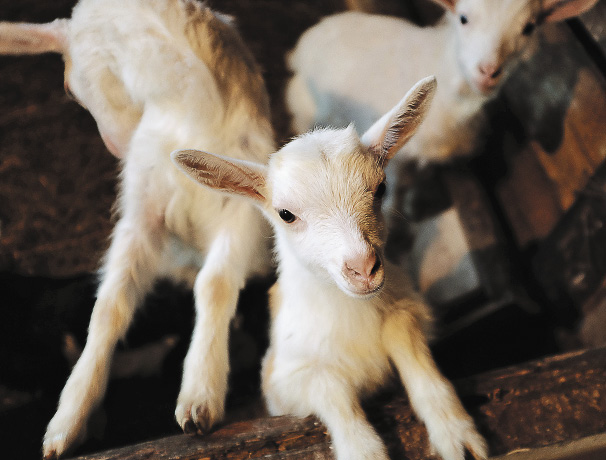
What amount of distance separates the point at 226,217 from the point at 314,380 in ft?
2.74

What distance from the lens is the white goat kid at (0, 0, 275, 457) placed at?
5.87 ft

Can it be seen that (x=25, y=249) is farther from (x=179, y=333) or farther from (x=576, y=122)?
(x=576, y=122)

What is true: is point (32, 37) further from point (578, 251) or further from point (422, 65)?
point (578, 251)

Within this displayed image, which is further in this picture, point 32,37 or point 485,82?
point 32,37

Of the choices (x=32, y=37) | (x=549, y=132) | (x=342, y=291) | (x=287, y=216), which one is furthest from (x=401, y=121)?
(x=32, y=37)

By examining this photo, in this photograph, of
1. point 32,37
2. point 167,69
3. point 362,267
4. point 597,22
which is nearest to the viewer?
point 362,267

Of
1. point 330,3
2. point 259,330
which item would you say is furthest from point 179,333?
point 330,3

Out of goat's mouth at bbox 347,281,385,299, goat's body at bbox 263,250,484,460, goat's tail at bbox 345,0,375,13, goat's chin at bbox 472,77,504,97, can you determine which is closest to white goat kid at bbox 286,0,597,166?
goat's chin at bbox 472,77,504,97

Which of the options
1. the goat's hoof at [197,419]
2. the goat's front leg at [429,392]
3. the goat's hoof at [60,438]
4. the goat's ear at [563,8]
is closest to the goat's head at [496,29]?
the goat's ear at [563,8]

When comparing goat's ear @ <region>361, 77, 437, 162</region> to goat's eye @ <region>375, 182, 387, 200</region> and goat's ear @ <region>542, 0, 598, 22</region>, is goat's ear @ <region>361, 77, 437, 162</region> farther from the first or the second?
goat's ear @ <region>542, 0, 598, 22</region>

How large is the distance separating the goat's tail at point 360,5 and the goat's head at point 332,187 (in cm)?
218

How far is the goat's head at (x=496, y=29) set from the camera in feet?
6.44

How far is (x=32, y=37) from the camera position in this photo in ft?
6.99

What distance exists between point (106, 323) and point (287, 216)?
0.87 metres
